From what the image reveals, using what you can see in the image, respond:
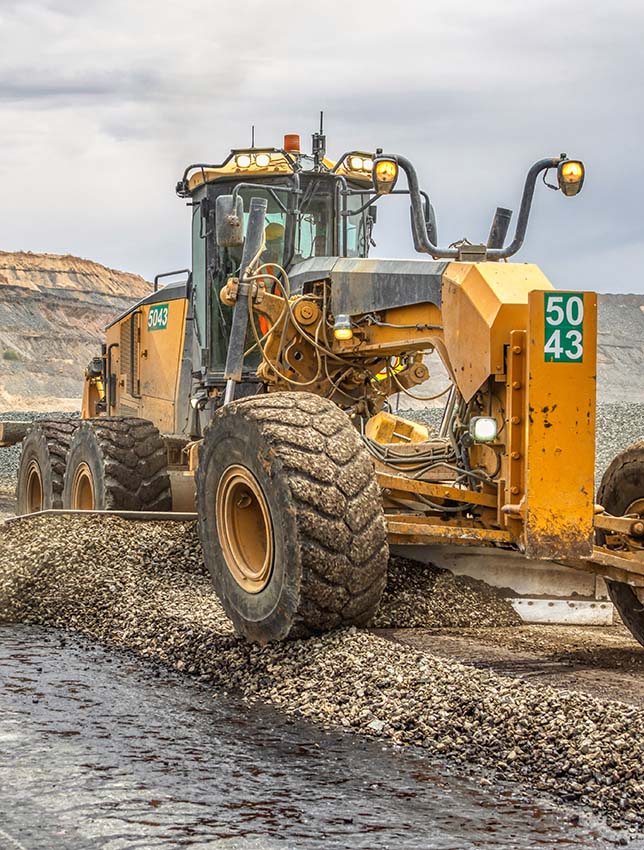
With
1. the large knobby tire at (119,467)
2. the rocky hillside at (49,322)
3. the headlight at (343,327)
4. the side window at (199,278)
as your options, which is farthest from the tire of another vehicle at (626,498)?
the rocky hillside at (49,322)

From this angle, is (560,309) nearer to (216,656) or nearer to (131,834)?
(216,656)

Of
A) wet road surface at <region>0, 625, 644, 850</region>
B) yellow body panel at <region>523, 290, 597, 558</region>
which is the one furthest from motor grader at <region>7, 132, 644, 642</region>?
wet road surface at <region>0, 625, 644, 850</region>

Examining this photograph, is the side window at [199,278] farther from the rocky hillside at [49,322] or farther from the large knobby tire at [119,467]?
the rocky hillside at [49,322]

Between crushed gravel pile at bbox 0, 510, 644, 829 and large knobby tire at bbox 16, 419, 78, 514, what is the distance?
2347mm

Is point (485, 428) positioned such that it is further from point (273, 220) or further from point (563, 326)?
point (273, 220)

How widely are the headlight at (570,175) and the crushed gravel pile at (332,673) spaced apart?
118 inches

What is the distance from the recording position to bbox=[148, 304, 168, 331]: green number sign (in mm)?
11992

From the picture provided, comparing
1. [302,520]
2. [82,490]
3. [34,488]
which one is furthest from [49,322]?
[302,520]

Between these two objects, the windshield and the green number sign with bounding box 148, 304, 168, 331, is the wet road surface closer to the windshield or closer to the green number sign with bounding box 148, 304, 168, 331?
the windshield

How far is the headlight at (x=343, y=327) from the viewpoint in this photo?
26.8 feet

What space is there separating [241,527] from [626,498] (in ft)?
6.93

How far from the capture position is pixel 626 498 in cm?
744

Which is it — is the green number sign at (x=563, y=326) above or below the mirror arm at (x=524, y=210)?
below

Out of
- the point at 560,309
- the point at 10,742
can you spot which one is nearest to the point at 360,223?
the point at 560,309
